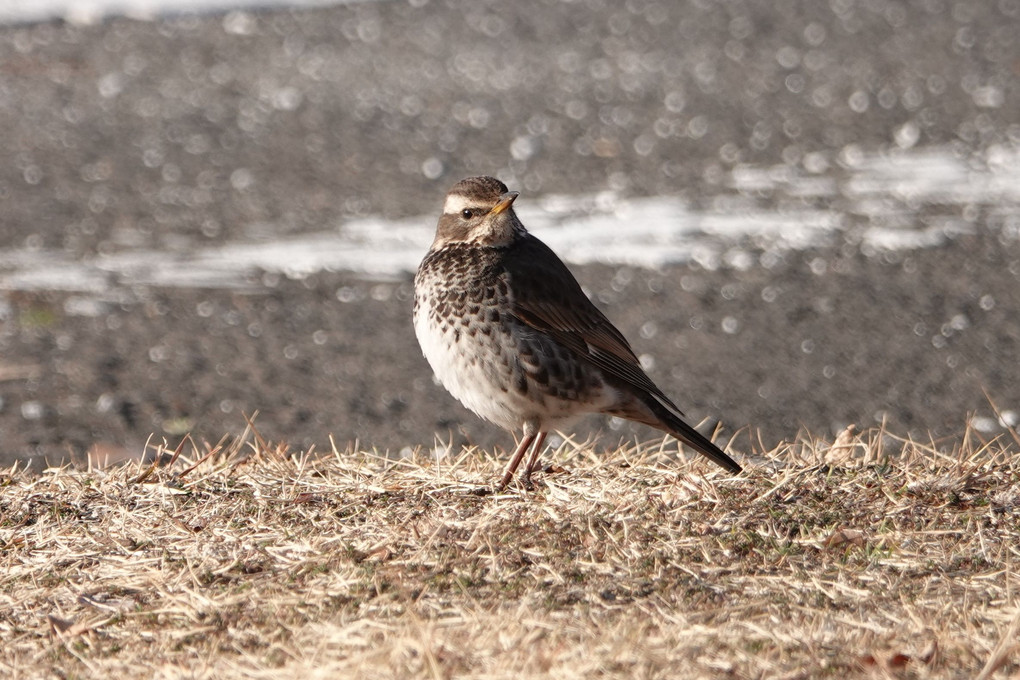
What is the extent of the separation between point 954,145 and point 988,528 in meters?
8.10

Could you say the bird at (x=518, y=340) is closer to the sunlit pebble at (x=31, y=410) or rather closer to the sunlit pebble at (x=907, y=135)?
the sunlit pebble at (x=31, y=410)

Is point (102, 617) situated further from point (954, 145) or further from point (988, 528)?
point (954, 145)

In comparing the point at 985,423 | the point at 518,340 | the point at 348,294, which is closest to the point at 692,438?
the point at 518,340

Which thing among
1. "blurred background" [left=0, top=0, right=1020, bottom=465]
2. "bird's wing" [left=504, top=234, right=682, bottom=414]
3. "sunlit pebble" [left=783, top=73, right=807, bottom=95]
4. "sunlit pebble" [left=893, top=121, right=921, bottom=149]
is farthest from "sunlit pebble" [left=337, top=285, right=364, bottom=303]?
"sunlit pebble" [left=783, top=73, right=807, bottom=95]

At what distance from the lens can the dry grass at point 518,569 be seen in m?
A: 3.73

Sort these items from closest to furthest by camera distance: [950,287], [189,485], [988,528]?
1. [988,528]
2. [189,485]
3. [950,287]

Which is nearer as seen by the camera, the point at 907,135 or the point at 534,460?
the point at 534,460

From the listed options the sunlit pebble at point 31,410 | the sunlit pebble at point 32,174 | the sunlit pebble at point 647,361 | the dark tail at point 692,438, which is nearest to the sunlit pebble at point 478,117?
the sunlit pebble at point 32,174

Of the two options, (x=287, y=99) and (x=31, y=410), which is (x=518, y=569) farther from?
(x=287, y=99)

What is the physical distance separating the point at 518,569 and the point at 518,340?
1.14 m

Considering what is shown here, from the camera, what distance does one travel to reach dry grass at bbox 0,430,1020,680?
147 inches

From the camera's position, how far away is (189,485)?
204 inches

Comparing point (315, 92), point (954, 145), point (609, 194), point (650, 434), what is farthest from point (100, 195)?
point (954, 145)

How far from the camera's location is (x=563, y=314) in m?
5.37
